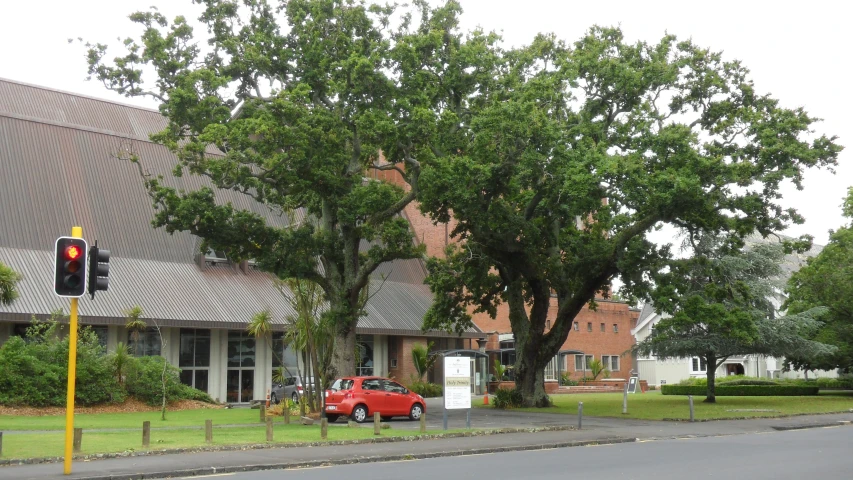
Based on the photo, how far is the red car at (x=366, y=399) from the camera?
2734 cm

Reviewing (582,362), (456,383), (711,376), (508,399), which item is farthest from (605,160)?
(582,362)

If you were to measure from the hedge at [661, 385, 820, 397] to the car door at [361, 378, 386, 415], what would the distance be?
94.5ft

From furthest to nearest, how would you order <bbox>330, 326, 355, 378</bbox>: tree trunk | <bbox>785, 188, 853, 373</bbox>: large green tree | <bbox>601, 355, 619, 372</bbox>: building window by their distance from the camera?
<bbox>601, 355, 619, 372</bbox>: building window
<bbox>785, 188, 853, 373</bbox>: large green tree
<bbox>330, 326, 355, 378</bbox>: tree trunk

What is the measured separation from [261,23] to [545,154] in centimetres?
1050

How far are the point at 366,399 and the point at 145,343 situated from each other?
1470cm

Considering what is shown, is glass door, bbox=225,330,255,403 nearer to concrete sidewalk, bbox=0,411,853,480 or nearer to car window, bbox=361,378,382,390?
car window, bbox=361,378,382,390

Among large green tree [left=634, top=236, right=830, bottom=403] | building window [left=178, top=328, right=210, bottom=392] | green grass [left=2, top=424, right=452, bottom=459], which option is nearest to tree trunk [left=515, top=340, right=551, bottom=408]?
large green tree [left=634, top=236, right=830, bottom=403]

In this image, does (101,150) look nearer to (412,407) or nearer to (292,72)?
(292,72)

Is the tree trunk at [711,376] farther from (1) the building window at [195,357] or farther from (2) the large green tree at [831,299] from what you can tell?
(1) the building window at [195,357]

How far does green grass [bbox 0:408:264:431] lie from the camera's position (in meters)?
25.3

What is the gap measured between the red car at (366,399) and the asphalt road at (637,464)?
9494 mm

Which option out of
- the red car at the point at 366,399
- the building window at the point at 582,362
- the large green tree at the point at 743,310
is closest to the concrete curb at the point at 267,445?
the red car at the point at 366,399

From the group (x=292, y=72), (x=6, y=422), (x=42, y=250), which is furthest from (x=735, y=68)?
(x=42, y=250)

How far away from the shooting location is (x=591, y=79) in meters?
29.5
